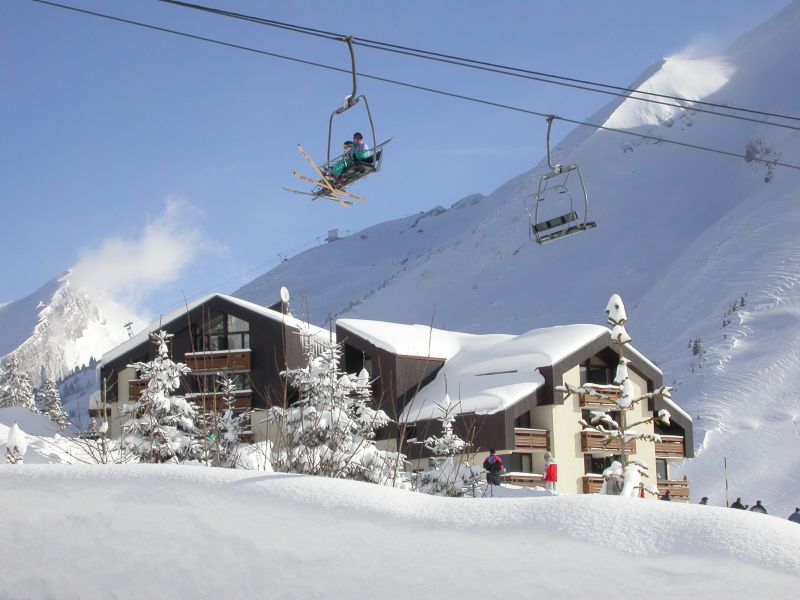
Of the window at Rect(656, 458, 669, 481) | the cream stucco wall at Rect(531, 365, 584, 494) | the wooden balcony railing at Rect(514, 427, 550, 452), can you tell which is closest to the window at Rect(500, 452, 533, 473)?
the cream stucco wall at Rect(531, 365, 584, 494)

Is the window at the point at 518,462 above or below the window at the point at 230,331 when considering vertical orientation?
below

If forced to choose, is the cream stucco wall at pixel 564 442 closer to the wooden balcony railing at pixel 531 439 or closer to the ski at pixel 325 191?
the wooden balcony railing at pixel 531 439

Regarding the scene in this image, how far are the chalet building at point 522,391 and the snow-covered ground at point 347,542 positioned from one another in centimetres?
2008

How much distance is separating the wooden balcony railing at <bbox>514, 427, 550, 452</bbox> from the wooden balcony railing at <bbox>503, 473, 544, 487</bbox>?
2.64ft

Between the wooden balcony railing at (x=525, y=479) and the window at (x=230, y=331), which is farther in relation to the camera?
the window at (x=230, y=331)

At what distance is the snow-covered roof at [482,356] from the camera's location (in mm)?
28422

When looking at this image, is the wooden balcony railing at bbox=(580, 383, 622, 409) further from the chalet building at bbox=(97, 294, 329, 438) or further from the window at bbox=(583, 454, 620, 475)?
the chalet building at bbox=(97, 294, 329, 438)

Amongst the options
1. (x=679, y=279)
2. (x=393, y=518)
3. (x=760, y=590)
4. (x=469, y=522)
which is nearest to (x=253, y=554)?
(x=393, y=518)

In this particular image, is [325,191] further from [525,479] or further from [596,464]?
[596,464]

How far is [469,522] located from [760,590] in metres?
1.68

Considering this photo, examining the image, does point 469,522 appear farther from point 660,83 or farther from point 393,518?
point 660,83

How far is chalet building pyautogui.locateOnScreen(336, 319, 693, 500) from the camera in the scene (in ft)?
91.8

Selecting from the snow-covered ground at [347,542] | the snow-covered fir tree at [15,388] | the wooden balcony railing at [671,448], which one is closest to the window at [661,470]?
the wooden balcony railing at [671,448]

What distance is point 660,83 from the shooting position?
13262 centimetres
